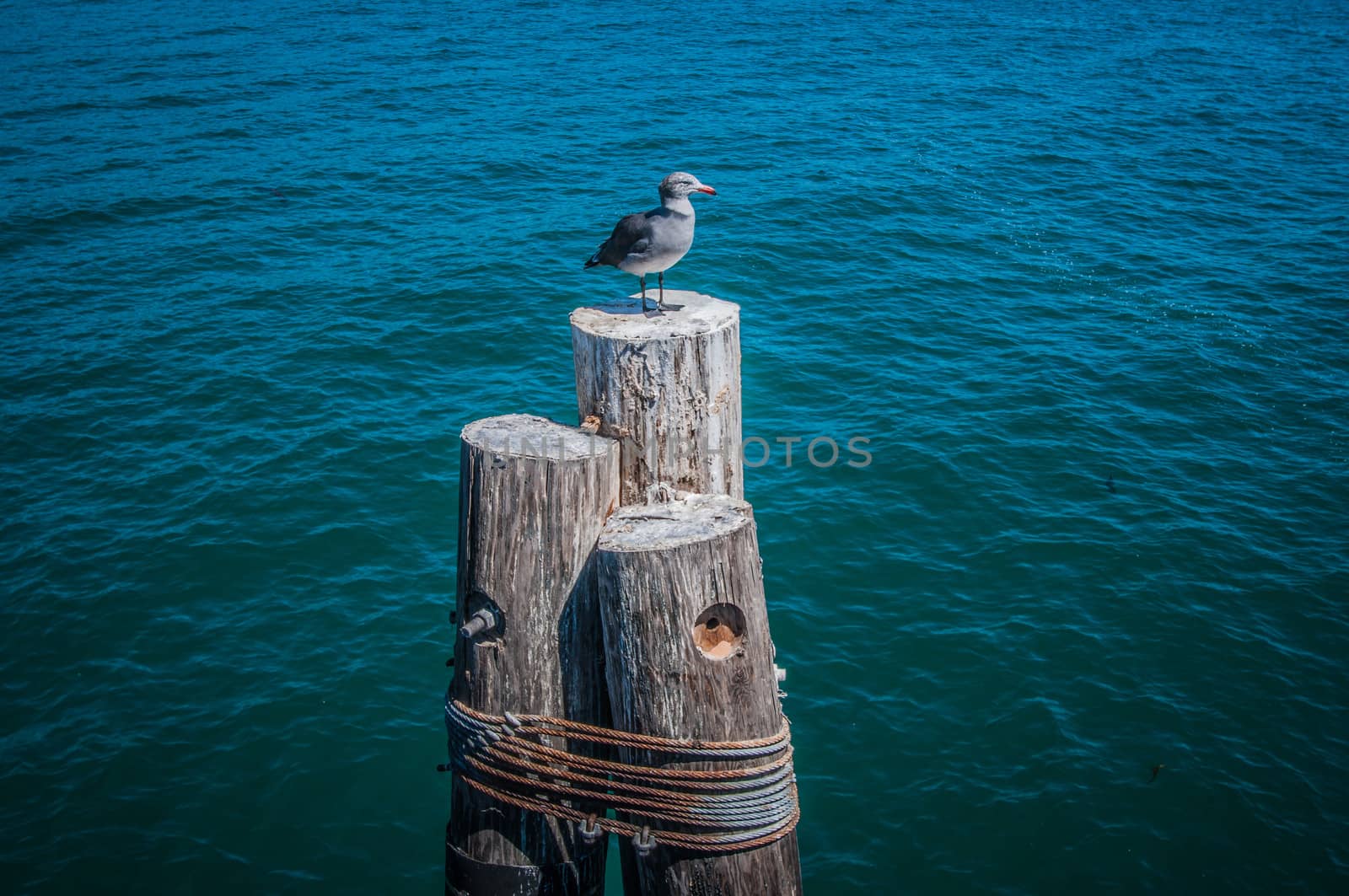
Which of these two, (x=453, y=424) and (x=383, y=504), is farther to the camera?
(x=453, y=424)

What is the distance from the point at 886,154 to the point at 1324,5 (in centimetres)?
3093

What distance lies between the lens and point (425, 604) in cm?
1449

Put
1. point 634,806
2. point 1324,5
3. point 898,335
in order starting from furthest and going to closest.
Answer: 1. point 1324,5
2. point 898,335
3. point 634,806

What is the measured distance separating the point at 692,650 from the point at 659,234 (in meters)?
3.70

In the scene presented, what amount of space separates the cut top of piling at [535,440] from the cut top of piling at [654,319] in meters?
0.63

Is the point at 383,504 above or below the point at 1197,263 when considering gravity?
below

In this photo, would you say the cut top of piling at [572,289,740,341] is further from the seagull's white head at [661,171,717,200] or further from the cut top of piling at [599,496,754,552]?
the seagull's white head at [661,171,717,200]

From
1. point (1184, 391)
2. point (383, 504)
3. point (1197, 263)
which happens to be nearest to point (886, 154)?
point (1197, 263)

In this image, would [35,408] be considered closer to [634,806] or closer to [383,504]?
[383,504]

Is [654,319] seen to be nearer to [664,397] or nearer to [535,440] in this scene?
[664,397]

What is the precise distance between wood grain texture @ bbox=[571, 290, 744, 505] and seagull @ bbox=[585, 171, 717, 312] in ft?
5.55

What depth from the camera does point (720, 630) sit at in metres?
5.54

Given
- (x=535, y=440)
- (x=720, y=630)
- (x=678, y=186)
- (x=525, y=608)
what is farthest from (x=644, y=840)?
(x=678, y=186)

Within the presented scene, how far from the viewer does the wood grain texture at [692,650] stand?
536cm
